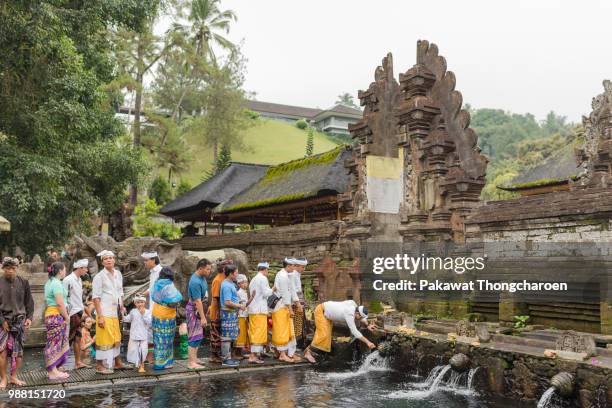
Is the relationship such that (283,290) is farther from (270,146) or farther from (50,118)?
(270,146)

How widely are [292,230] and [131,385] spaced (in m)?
11.2

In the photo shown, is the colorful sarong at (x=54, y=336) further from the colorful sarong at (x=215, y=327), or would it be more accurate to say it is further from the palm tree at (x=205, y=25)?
the palm tree at (x=205, y=25)

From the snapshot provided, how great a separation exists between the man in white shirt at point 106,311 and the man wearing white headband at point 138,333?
29cm

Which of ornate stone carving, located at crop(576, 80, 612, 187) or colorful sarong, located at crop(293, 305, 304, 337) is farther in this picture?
ornate stone carving, located at crop(576, 80, 612, 187)

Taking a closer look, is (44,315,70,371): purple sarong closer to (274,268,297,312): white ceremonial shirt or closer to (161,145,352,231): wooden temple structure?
(274,268,297,312): white ceremonial shirt

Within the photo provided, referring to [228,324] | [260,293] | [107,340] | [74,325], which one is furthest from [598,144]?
[74,325]

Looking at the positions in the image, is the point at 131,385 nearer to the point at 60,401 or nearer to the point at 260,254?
the point at 60,401

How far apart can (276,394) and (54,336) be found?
3.46 metres

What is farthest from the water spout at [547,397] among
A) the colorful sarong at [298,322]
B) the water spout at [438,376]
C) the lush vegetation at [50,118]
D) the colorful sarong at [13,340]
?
the lush vegetation at [50,118]

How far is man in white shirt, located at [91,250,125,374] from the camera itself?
9.13 meters

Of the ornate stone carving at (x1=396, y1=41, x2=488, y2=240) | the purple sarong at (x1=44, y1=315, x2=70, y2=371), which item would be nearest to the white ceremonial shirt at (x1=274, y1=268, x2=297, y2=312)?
the purple sarong at (x1=44, y1=315, x2=70, y2=371)

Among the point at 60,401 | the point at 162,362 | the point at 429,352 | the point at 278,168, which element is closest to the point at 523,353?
the point at 429,352

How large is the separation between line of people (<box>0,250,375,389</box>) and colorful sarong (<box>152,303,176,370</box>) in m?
0.02

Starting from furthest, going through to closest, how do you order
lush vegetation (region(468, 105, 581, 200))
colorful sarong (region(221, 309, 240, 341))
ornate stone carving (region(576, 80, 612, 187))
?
lush vegetation (region(468, 105, 581, 200))
ornate stone carving (region(576, 80, 612, 187))
colorful sarong (region(221, 309, 240, 341))
